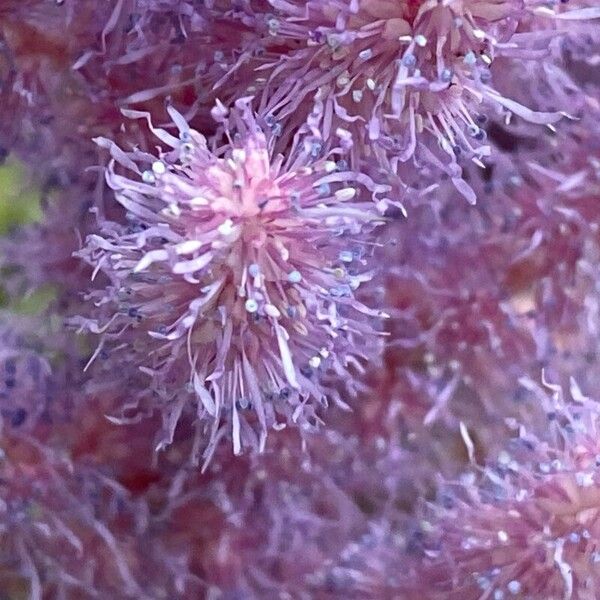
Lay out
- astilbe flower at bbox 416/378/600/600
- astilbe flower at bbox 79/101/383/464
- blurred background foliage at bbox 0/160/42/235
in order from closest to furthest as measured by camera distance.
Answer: astilbe flower at bbox 79/101/383/464
astilbe flower at bbox 416/378/600/600
blurred background foliage at bbox 0/160/42/235

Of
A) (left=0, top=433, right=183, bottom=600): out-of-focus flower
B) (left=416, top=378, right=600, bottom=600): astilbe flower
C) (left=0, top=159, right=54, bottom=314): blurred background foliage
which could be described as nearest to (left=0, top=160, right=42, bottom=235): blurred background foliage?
(left=0, top=159, right=54, bottom=314): blurred background foliage

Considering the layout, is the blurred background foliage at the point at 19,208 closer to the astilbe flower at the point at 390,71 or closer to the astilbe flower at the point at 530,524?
the astilbe flower at the point at 390,71

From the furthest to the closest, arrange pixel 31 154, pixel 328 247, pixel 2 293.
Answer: pixel 2 293 < pixel 31 154 < pixel 328 247

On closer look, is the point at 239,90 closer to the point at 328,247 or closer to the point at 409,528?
the point at 328,247

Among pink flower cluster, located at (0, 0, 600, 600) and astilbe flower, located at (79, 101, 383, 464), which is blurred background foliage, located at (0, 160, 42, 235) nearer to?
pink flower cluster, located at (0, 0, 600, 600)

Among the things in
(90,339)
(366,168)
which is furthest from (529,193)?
(90,339)
